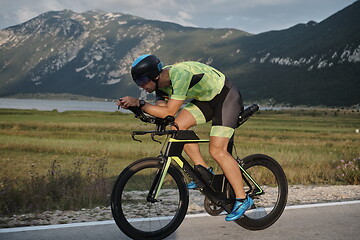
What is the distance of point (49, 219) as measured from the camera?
5.86m

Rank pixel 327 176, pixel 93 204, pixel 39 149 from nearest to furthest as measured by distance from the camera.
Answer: pixel 93 204 < pixel 327 176 < pixel 39 149

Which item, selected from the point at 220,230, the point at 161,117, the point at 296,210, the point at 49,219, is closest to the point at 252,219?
the point at 220,230

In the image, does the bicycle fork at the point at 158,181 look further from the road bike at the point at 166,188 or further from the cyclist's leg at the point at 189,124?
the cyclist's leg at the point at 189,124

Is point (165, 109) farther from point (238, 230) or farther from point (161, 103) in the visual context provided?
point (238, 230)

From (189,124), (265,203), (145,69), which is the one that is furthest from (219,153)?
(145,69)

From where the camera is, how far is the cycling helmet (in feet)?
15.3

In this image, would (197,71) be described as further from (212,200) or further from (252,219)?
(252,219)

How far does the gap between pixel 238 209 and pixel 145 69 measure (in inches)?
81.0

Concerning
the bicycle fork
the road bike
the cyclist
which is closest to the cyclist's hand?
the road bike

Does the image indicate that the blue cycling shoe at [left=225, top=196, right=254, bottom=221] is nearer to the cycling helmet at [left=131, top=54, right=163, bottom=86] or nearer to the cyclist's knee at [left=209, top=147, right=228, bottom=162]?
the cyclist's knee at [left=209, top=147, right=228, bottom=162]

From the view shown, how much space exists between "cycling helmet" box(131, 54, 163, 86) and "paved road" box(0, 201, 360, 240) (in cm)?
180

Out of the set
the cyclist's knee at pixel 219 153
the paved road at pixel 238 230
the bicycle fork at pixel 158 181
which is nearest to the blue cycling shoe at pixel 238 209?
the paved road at pixel 238 230

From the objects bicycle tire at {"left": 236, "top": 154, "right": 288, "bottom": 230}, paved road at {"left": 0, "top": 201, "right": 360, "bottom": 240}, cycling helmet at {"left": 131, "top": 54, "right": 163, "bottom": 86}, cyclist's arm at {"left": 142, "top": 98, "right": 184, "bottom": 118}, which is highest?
cycling helmet at {"left": 131, "top": 54, "right": 163, "bottom": 86}

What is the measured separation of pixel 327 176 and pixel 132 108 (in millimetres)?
9679
